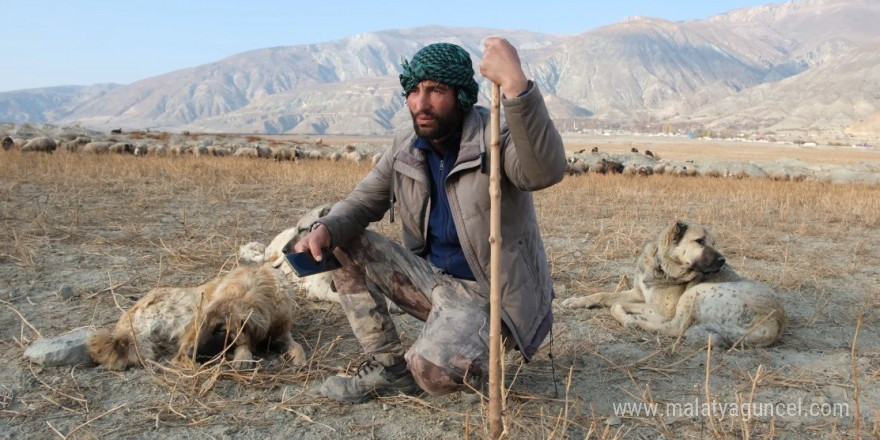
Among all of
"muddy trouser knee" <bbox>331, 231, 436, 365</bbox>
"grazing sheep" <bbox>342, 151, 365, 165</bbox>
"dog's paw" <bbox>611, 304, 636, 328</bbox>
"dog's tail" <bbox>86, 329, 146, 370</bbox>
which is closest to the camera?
"muddy trouser knee" <bbox>331, 231, 436, 365</bbox>

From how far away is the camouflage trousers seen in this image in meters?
3.39

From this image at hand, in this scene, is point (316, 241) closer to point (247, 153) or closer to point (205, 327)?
point (205, 327)

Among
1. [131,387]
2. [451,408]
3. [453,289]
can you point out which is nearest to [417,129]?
[453,289]

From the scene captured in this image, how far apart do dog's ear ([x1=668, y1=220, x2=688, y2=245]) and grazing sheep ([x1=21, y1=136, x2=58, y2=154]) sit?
703 inches

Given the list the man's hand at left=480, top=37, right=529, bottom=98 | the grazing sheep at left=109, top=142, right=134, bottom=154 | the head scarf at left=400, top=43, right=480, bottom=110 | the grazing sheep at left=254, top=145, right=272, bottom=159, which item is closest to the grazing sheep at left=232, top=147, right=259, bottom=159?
the grazing sheep at left=254, top=145, right=272, bottom=159

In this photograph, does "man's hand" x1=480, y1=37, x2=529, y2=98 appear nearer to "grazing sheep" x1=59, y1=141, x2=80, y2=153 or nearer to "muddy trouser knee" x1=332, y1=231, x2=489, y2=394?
"muddy trouser knee" x1=332, y1=231, x2=489, y2=394

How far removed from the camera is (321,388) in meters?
3.78

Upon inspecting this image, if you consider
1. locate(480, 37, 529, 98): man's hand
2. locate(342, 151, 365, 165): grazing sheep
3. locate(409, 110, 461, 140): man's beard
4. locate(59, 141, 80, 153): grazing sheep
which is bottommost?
locate(342, 151, 365, 165): grazing sheep

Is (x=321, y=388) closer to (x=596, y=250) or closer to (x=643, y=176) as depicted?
(x=596, y=250)

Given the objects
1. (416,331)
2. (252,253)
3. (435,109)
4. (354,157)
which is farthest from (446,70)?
(354,157)

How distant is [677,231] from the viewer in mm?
5207

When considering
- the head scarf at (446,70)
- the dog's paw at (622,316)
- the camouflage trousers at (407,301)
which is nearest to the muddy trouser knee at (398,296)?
the camouflage trousers at (407,301)

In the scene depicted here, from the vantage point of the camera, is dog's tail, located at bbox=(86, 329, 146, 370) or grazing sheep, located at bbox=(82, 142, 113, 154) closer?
dog's tail, located at bbox=(86, 329, 146, 370)

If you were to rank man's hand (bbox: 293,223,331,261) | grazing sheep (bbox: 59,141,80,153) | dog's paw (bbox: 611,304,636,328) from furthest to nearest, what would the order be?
grazing sheep (bbox: 59,141,80,153) < dog's paw (bbox: 611,304,636,328) < man's hand (bbox: 293,223,331,261)
